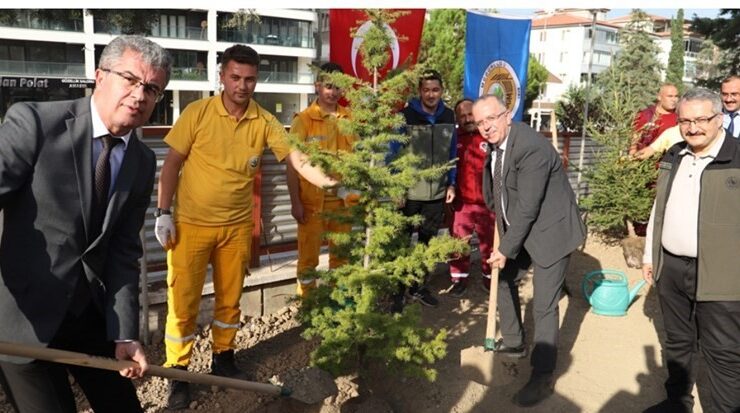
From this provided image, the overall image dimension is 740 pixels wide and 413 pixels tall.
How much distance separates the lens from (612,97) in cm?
852

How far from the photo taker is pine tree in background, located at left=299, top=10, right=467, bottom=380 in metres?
3.42

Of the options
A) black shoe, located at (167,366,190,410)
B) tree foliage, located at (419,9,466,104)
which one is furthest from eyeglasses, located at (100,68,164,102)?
tree foliage, located at (419,9,466,104)

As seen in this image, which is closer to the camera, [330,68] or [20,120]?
[20,120]

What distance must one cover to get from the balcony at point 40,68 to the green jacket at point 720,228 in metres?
40.6

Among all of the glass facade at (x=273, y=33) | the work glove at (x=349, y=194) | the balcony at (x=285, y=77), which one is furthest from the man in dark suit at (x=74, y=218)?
the balcony at (x=285, y=77)

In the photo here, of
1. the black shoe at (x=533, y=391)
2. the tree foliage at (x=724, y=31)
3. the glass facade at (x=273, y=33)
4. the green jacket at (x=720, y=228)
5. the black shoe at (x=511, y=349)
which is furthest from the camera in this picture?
the glass facade at (x=273, y=33)

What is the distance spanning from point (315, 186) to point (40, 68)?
Answer: 127ft

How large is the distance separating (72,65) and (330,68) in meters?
38.9

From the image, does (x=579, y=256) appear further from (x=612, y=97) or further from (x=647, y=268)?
(x=647, y=268)

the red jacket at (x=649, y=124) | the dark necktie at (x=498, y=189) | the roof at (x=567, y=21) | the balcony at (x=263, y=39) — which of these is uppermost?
the roof at (x=567, y=21)

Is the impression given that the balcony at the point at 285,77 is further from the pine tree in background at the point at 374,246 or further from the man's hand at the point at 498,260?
the pine tree in background at the point at 374,246

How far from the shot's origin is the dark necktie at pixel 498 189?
4.21 m

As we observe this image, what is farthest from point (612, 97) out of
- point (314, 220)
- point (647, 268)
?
point (314, 220)

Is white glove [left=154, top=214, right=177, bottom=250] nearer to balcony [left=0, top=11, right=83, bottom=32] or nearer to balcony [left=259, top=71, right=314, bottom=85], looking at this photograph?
balcony [left=0, top=11, right=83, bottom=32]
